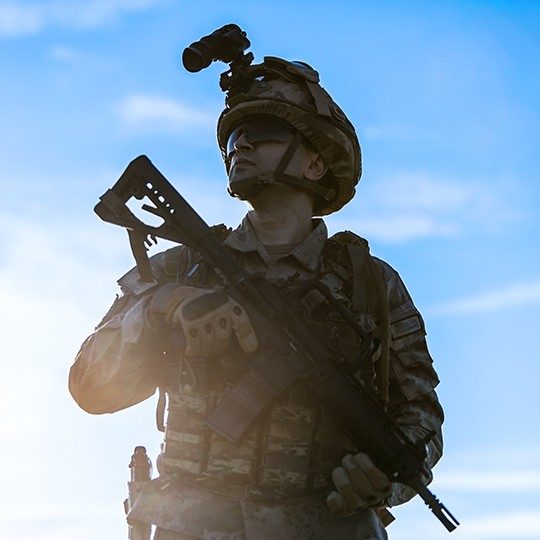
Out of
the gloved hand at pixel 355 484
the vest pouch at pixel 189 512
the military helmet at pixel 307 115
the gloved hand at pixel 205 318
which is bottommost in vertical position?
the vest pouch at pixel 189 512

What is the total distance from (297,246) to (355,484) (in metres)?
1.58

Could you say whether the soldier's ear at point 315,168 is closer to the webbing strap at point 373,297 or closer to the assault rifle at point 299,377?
the webbing strap at point 373,297

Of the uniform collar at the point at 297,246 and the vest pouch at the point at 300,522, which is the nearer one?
the vest pouch at the point at 300,522

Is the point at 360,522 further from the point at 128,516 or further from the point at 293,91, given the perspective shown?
the point at 293,91

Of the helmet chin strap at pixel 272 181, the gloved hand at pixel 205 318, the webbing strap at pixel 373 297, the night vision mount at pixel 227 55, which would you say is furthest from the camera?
the night vision mount at pixel 227 55

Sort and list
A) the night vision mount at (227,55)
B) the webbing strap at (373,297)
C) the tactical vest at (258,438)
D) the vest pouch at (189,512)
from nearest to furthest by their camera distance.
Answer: the vest pouch at (189,512)
the tactical vest at (258,438)
the webbing strap at (373,297)
the night vision mount at (227,55)

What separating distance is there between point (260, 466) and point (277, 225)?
1.59m

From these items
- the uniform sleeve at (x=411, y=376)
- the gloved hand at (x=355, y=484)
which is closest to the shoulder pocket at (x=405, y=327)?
the uniform sleeve at (x=411, y=376)

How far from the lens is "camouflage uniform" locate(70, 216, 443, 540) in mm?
5379

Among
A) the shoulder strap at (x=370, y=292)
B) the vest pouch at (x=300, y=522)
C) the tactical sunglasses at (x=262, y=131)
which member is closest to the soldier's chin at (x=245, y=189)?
the tactical sunglasses at (x=262, y=131)

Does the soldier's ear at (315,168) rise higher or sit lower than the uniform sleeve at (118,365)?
higher

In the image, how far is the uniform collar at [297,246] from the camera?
6.09 m

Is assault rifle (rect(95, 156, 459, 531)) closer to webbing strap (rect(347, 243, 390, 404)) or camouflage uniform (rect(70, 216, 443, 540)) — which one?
camouflage uniform (rect(70, 216, 443, 540))

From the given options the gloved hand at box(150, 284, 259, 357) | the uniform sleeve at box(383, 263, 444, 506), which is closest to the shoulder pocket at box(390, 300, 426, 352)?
the uniform sleeve at box(383, 263, 444, 506)
